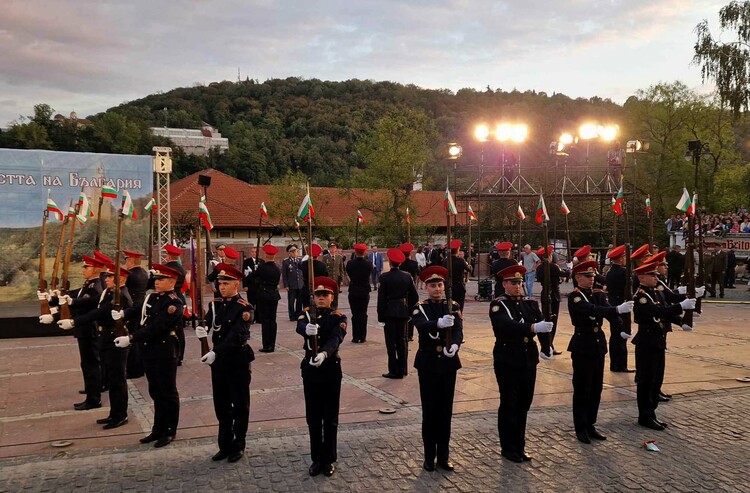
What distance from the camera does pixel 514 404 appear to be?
6410 millimetres

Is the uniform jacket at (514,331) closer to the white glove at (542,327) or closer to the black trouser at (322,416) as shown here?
the white glove at (542,327)

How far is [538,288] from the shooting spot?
2464cm

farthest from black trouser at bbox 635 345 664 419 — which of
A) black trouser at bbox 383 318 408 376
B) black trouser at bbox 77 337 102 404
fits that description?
black trouser at bbox 77 337 102 404

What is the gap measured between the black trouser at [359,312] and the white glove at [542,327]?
6900 millimetres

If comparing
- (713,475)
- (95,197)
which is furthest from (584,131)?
(713,475)

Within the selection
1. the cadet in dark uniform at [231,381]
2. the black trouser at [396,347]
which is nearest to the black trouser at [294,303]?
the black trouser at [396,347]

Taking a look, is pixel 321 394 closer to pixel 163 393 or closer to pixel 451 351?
pixel 451 351

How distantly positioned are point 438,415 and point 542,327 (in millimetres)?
1351

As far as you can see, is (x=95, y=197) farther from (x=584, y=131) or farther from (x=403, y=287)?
(x=584, y=131)

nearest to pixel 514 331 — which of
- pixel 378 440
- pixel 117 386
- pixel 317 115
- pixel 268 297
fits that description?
pixel 378 440

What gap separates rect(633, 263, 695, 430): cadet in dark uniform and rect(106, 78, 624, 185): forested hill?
117ft

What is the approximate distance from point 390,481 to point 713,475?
3.13 m

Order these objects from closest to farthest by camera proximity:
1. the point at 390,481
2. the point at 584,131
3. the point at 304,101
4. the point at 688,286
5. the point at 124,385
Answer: the point at 390,481 < the point at 124,385 < the point at 688,286 < the point at 584,131 < the point at 304,101

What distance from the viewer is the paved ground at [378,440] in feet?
19.0
